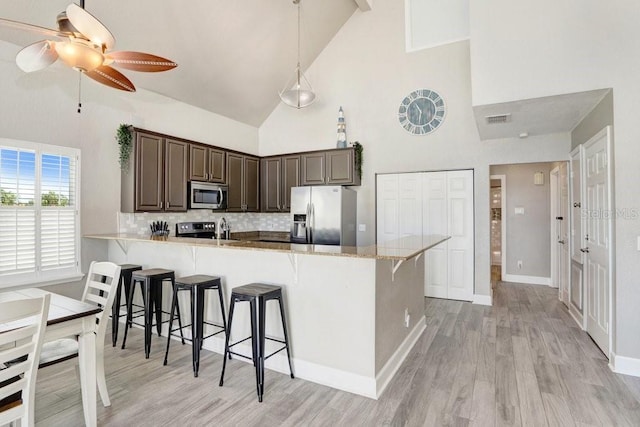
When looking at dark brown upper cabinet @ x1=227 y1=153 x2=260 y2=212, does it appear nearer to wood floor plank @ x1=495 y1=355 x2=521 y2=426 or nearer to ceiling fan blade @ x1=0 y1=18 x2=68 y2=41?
ceiling fan blade @ x1=0 y1=18 x2=68 y2=41

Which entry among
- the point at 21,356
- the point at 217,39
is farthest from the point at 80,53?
the point at 217,39

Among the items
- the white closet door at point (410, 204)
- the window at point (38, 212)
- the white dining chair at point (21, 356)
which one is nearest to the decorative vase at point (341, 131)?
the white closet door at point (410, 204)

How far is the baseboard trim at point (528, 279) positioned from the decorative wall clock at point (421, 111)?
3414 mm

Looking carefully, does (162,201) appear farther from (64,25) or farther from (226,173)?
(64,25)

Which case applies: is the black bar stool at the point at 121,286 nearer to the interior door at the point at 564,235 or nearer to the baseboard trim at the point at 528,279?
the interior door at the point at 564,235

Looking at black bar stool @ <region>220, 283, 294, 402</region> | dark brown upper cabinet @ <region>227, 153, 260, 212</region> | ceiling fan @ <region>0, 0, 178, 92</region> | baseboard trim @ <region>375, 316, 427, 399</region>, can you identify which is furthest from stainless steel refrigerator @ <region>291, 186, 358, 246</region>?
ceiling fan @ <region>0, 0, 178, 92</region>

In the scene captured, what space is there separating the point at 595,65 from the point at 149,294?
4433 mm

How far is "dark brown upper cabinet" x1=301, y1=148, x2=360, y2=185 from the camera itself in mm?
5449

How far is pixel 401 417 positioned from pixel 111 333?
318 centimetres

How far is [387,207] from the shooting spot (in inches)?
216

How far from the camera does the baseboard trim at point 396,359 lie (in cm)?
249

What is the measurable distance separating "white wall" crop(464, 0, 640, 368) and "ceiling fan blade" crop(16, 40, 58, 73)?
3604 millimetres

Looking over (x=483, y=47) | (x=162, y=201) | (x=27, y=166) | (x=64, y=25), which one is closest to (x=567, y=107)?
(x=483, y=47)

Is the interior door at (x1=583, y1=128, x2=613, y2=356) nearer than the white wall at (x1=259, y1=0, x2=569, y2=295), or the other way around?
the interior door at (x1=583, y1=128, x2=613, y2=356)
